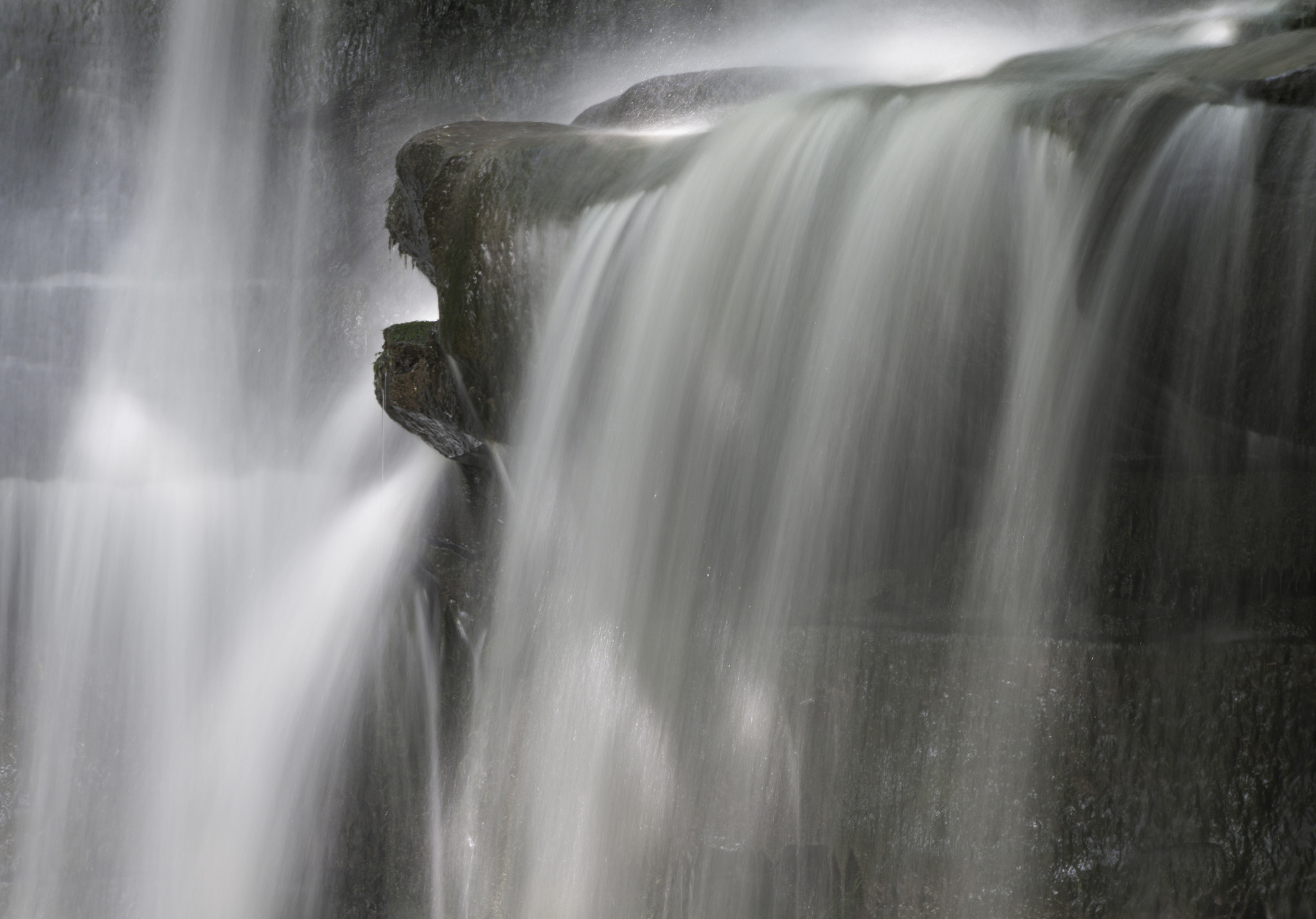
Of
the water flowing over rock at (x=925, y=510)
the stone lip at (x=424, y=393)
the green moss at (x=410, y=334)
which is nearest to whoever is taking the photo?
the water flowing over rock at (x=925, y=510)

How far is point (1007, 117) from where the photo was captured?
3.58 meters

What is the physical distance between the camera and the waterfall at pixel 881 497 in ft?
10.6

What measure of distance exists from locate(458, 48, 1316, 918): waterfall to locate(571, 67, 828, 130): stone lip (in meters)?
1.82

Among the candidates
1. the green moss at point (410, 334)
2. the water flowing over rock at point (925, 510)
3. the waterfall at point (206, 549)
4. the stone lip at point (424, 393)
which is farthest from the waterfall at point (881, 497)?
the waterfall at point (206, 549)

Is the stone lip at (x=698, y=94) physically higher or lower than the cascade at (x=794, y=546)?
higher

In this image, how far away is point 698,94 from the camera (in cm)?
635

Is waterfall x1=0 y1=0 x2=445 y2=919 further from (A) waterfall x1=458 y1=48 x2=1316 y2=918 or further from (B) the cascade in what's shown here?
(A) waterfall x1=458 y1=48 x2=1316 y2=918

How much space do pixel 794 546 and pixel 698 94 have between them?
344 cm

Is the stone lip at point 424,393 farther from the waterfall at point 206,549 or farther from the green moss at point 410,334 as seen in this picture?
the waterfall at point 206,549

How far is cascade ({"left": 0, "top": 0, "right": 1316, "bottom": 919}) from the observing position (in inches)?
126

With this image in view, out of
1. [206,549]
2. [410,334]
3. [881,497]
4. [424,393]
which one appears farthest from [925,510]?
[206,549]

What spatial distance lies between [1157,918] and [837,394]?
1.75 m

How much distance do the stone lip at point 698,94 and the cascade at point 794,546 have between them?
0.03 metres

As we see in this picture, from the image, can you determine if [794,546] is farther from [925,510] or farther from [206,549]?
[206,549]
